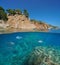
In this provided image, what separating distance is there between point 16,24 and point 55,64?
213 feet

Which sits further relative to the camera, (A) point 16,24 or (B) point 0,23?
(A) point 16,24

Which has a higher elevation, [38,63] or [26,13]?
[26,13]

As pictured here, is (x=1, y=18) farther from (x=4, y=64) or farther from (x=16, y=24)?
(x=4, y=64)

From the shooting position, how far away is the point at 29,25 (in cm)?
7988

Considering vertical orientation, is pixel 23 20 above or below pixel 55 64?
above

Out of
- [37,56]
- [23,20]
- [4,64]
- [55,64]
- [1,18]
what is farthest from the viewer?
[23,20]

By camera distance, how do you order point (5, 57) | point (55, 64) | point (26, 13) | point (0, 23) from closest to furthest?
1. point (55, 64)
2. point (5, 57)
3. point (0, 23)
4. point (26, 13)

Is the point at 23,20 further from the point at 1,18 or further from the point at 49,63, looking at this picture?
the point at 49,63

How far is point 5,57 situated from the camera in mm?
13992

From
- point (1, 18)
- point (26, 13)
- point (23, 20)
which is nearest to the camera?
point (1, 18)

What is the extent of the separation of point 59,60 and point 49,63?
0.81 metres

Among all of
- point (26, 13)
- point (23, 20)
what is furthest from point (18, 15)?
point (26, 13)

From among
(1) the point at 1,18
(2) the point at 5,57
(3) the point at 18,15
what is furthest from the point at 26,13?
(2) the point at 5,57

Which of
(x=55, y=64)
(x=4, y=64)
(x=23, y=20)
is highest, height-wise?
(x=23, y=20)
